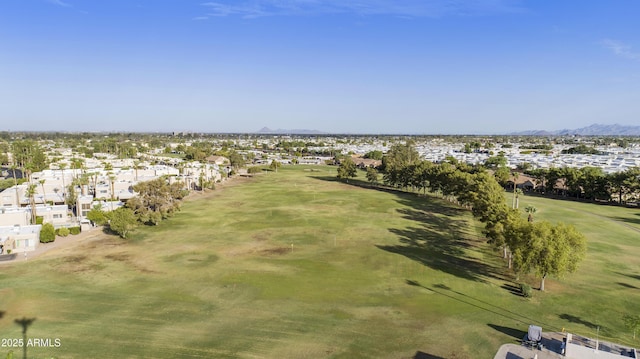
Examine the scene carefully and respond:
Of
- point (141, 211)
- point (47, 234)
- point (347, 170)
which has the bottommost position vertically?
point (47, 234)

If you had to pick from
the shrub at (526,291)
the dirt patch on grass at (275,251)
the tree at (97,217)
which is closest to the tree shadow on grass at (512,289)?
the shrub at (526,291)

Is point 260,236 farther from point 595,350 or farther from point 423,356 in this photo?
point 595,350

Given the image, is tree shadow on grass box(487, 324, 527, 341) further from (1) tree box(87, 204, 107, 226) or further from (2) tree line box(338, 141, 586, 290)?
(1) tree box(87, 204, 107, 226)

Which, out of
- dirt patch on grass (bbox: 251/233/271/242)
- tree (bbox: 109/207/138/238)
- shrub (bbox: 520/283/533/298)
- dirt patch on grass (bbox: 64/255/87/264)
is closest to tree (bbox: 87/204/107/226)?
tree (bbox: 109/207/138/238)

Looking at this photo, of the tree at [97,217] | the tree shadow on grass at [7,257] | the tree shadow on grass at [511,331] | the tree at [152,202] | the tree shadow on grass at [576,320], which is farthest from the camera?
the tree at [152,202]

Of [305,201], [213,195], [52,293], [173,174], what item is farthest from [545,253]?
[173,174]

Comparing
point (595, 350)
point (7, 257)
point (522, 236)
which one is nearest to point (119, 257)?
point (7, 257)

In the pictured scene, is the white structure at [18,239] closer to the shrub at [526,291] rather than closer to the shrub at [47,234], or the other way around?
the shrub at [47,234]

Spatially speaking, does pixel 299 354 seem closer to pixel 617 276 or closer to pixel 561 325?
pixel 561 325
